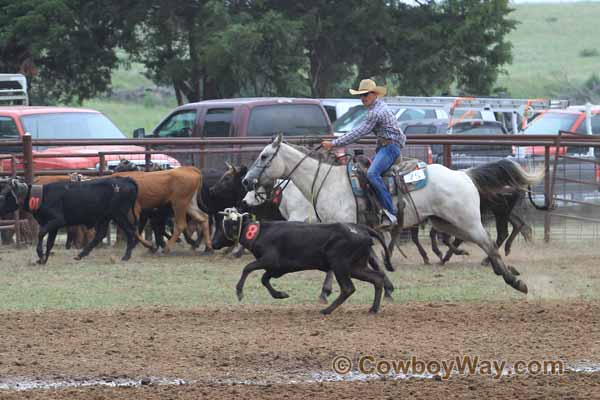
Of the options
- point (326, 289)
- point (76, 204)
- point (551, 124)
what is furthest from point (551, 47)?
point (326, 289)

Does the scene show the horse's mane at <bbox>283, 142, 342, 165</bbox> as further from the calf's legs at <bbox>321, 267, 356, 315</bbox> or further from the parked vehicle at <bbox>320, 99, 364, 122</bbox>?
the parked vehicle at <bbox>320, 99, 364, 122</bbox>

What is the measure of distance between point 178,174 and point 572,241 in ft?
20.4

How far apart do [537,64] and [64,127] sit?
6215cm

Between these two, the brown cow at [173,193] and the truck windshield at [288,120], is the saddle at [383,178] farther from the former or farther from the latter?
the truck windshield at [288,120]

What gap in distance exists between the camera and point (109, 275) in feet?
45.5

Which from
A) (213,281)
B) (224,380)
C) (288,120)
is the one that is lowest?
(213,281)

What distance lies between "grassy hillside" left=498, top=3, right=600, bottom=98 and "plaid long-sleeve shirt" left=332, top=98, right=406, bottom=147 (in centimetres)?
4564

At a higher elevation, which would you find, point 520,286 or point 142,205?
point 142,205

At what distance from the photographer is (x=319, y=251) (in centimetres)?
1031

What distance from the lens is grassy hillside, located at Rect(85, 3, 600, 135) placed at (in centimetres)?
5317

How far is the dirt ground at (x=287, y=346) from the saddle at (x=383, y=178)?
6.01ft

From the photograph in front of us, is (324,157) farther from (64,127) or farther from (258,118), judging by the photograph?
(64,127)

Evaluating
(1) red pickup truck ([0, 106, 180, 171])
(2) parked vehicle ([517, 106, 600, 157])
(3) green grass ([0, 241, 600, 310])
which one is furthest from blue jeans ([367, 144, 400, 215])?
(2) parked vehicle ([517, 106, 600, 157])

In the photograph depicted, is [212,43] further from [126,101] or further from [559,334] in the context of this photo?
[126,101]
